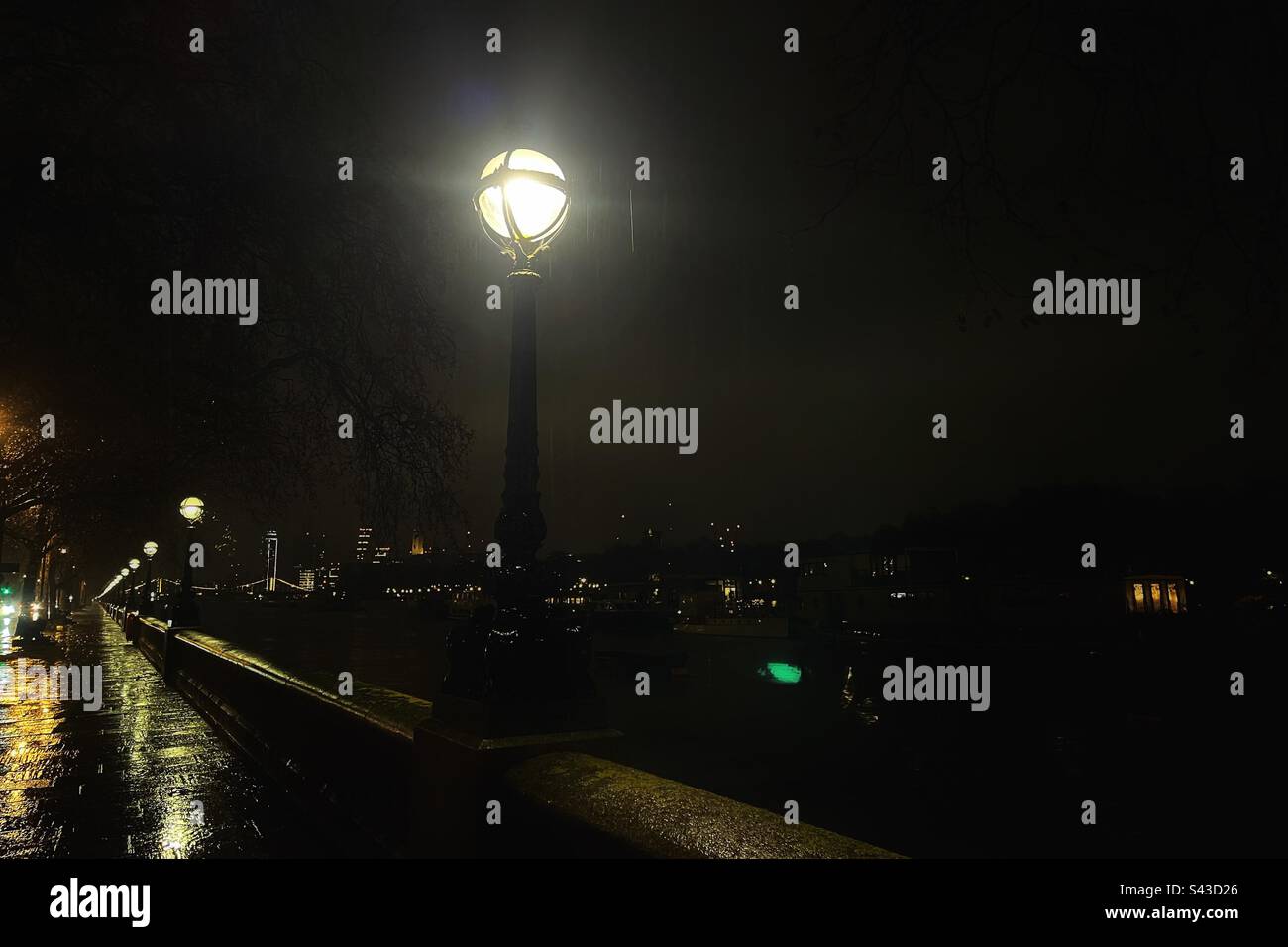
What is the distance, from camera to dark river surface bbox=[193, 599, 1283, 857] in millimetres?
21953

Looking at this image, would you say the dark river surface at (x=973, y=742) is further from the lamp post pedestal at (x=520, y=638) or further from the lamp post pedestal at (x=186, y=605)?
the lamp post pedestal at (x=186, y=605)

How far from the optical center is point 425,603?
392 feet

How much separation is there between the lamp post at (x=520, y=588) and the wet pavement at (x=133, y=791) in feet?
8.02

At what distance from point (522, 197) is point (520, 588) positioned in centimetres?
211

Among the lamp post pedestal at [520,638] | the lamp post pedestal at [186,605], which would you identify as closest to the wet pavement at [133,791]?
the lamp post pedestal at [520,638]

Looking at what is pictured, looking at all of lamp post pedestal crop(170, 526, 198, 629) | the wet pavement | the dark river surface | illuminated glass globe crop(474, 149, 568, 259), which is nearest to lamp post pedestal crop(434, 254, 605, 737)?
illuminated glass globe crop(474, 149, 568, 259)

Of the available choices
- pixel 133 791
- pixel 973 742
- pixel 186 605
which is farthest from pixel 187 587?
pixel 973 742

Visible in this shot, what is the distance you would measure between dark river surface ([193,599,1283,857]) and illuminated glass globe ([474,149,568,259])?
2795 mm

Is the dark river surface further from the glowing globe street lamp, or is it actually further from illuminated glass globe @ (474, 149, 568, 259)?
illuminated glass globe @ (474, 149, 568, 259)

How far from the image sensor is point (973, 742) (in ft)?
110

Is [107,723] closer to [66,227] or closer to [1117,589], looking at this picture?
[66,227]
